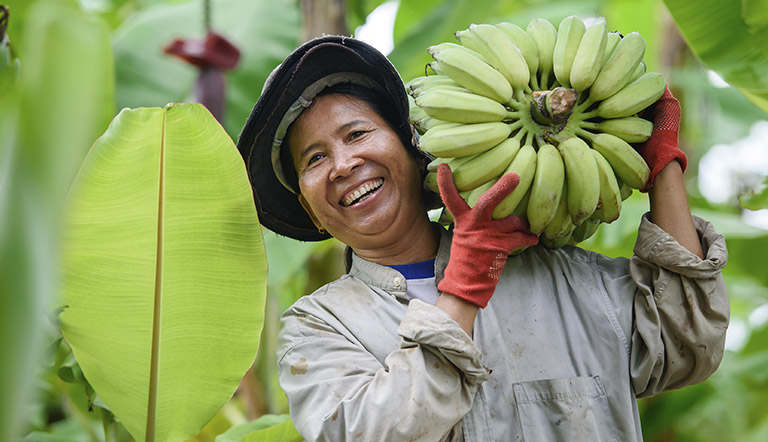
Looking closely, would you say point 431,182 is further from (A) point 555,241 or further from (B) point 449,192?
(A) point 555,241

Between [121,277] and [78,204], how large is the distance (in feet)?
0.55

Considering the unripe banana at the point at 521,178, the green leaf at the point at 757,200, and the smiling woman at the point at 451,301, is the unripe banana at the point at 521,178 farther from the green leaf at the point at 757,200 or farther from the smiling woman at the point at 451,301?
the green leaf at the point at 757,200

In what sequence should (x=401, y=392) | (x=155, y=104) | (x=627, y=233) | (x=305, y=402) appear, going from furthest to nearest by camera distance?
(x=155, y=104) < (x=627, y=233) < (x=305, y=402) < (x=401, y=392)

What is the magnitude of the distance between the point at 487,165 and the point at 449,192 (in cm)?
8

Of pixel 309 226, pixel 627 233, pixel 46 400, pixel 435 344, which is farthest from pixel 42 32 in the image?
pixel 46 400

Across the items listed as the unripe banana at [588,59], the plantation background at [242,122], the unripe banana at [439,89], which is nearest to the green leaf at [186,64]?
the plantation background at [242,122]

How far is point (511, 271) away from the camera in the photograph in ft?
4.81

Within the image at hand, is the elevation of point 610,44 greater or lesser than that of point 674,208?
greater

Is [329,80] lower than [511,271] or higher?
higher

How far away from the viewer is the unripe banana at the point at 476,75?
129 cm

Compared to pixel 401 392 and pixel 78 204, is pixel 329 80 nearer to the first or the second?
pixel 78 204

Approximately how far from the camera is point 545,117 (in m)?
1.28

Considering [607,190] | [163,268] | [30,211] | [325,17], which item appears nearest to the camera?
[30,211]

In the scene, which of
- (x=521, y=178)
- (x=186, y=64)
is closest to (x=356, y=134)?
(x=521, y=178)
